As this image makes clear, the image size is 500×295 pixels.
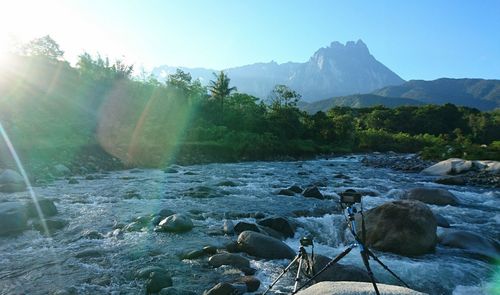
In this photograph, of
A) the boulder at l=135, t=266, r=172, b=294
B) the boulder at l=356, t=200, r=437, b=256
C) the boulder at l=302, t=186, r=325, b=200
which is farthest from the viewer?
A: the boulder at l=302, t=186, r=325, b=200

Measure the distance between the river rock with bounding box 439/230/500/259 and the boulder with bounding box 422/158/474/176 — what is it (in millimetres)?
19217

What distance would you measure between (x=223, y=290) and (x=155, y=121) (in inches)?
1778

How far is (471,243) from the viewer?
30.7 ft

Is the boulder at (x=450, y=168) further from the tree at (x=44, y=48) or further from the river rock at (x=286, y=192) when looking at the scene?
the tree at (x=44, y=48)

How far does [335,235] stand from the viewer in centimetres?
1048

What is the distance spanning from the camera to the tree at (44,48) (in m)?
57.3

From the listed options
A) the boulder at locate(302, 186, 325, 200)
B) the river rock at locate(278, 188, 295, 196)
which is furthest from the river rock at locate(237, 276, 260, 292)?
the river rock at locate(278, 188, 295, 196)

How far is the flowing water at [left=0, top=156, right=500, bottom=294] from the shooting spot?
23.5 ft

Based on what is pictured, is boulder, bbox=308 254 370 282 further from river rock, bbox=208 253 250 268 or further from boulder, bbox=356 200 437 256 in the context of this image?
boulder, bbox=356 200 437 256

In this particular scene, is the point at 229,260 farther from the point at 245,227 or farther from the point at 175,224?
the point at 175,224

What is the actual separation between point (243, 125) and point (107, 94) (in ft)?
65.6

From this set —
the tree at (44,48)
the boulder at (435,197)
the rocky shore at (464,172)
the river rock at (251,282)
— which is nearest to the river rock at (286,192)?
the boulder at (435,197)

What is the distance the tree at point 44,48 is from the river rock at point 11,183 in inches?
1794

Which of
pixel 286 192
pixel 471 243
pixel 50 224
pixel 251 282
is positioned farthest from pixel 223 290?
pixel 286 192
